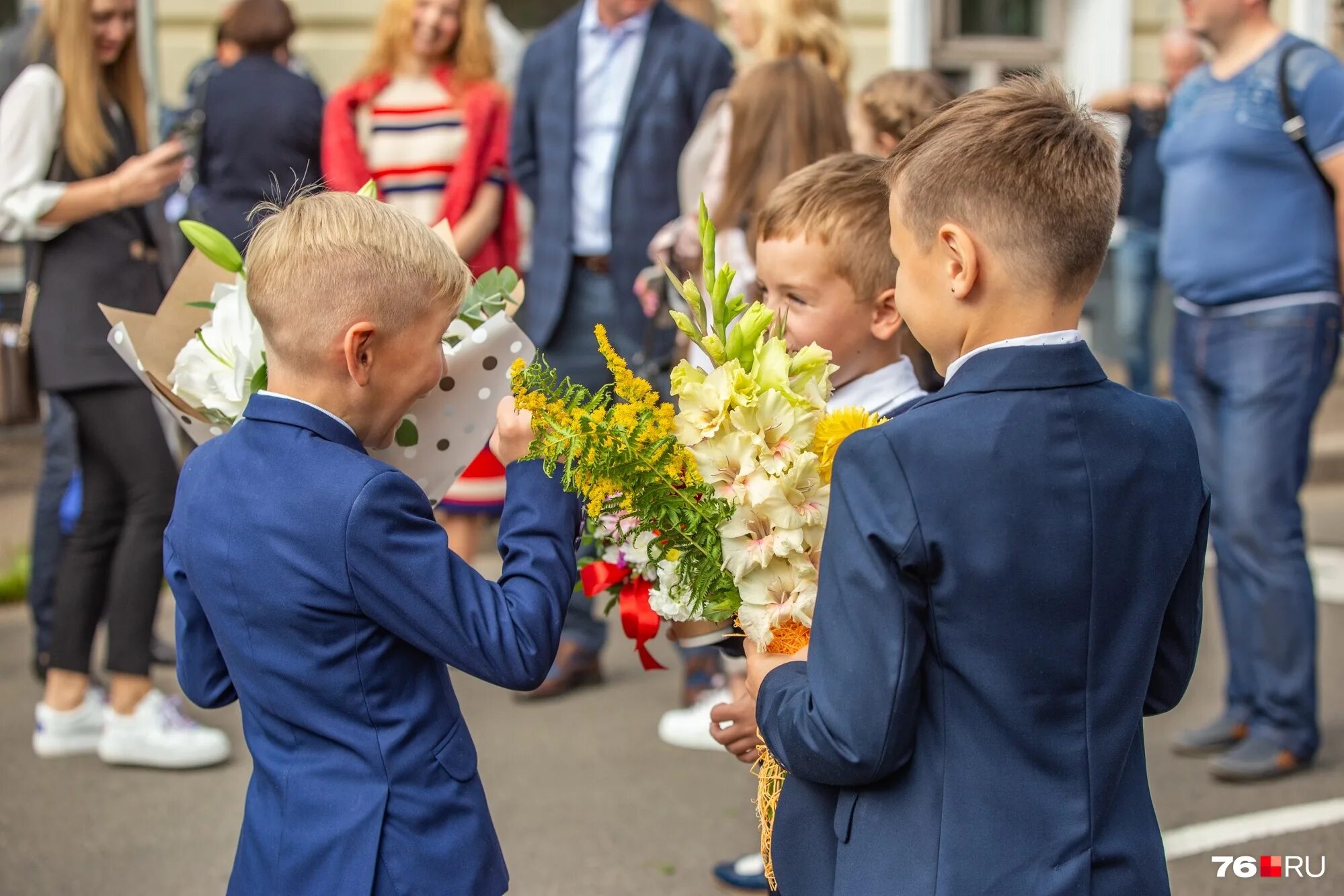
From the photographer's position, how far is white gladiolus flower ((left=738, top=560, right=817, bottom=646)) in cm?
184

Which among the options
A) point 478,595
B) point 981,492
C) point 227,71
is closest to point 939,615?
point 981,492

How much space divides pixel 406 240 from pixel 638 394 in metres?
0.36

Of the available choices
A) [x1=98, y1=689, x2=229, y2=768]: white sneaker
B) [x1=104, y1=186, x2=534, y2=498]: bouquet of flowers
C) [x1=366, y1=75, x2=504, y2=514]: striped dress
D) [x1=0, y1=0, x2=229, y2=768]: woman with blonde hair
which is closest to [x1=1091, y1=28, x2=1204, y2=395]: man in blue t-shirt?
[x1=366, y1=75, x2=504, y2=514]: striped dress

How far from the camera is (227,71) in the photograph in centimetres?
525

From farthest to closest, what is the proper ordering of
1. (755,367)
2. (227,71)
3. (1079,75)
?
(1079,75)
(227,71)
(755,367)

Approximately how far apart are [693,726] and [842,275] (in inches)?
91.8

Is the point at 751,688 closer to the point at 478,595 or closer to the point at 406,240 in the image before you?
the point at 478,595

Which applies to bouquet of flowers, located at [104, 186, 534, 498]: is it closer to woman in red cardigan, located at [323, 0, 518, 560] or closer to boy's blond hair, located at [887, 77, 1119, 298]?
boy's blond hair, located at [887, 77, 1119, 298]

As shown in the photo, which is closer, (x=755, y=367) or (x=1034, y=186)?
(x=1034, y=186)

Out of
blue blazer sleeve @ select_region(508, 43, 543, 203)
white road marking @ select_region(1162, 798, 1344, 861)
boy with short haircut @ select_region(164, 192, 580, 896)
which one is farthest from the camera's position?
blue blazer sleeve @ select_region(508, 43, 543, 203)

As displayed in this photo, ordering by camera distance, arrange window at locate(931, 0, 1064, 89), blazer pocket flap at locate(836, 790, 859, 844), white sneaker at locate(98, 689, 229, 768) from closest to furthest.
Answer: blazer pocket flap at locate(836, 790, 859, 844) → white sneaker at locate(98, 689, 229, 768) → window at locate(931, 0, 1064, 89)

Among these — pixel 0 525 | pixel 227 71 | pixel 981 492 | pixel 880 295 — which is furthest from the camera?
pixel 0 525

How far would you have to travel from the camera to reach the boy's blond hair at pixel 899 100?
11.9 feet

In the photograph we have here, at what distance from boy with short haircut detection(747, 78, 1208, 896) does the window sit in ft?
30.0
